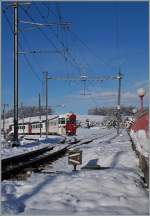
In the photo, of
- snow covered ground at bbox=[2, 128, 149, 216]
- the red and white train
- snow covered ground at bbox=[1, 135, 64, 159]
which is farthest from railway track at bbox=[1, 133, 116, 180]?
the red and white train

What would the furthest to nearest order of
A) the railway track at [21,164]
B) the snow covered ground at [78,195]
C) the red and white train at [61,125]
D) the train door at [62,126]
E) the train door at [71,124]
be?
1. the train door at [62,126]
2. the red and white train at [61,125]
3. the train door at [71,124]
4. the railway track at [21,164]
5. the snow covered ground at [78,195]

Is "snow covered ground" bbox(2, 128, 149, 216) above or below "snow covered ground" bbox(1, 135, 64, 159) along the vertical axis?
above

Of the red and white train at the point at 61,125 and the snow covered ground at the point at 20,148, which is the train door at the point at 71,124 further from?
the snow covered ground at the point at 20,148

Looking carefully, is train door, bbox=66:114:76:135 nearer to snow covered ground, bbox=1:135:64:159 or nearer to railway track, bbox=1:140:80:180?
snow covered ground, bbox=1:135:64:159

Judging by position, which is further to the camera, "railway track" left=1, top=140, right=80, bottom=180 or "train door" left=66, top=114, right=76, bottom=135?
"train door" left=66, top=114, right=76, bottom=135

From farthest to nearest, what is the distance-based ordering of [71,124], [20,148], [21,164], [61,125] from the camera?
[61,125] → [71,124] → [20,148] → [21,164]

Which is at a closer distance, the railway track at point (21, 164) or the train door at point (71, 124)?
the railway track at point (21, 164)

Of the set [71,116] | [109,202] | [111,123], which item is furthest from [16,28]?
[111,123]

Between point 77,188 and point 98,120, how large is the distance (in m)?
164

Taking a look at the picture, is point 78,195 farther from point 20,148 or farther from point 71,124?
point 71,124

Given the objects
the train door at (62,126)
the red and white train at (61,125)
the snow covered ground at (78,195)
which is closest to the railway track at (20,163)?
the snow covered ground at (78,195)

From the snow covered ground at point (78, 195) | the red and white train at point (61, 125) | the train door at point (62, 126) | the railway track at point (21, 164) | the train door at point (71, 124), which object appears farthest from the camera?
the train door at point (62, 126)

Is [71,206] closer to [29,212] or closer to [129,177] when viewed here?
[29,212]

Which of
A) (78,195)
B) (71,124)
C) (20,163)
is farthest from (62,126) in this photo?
(78,195)
